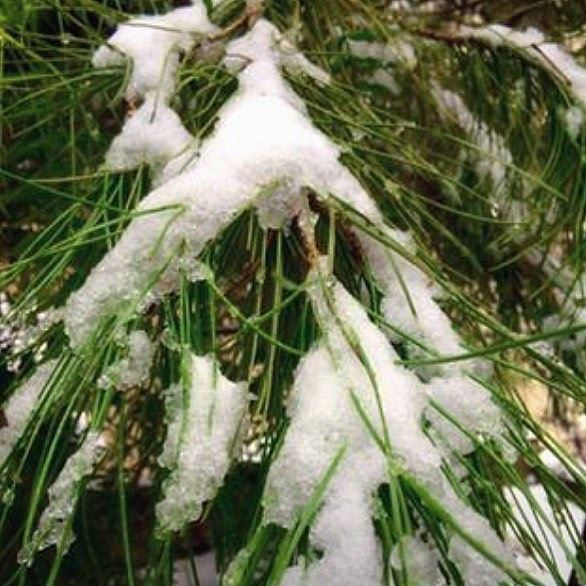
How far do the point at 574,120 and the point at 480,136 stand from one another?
26 centimetres

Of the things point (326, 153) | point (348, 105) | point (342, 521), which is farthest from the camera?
point (348, 105)

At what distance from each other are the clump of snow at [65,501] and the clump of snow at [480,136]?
66cm

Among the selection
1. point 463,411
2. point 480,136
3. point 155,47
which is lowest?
point 480,136

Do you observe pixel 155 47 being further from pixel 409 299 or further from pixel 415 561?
pixel 415 561

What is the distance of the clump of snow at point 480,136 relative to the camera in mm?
1000

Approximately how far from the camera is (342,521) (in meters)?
0.37

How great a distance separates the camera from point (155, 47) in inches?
27.5

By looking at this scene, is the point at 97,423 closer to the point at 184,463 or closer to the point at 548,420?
the point at 184,463

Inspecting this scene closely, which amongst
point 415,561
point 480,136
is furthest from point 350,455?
point 480,136

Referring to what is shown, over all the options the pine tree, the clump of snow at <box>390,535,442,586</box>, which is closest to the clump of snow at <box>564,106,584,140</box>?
the pine tree

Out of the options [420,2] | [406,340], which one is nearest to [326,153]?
[406,340]

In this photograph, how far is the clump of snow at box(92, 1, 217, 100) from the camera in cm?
67

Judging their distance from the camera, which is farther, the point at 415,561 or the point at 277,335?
the point at 277,335

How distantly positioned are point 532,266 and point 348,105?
49 centimetres
